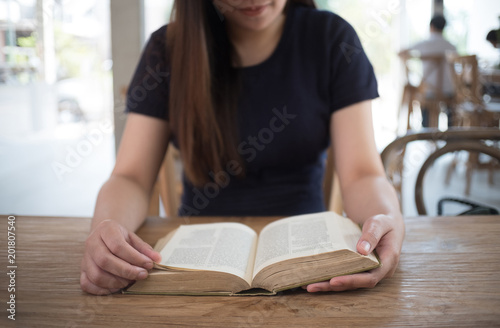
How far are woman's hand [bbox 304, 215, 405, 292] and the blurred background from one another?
5.33 feet

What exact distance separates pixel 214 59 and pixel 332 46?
0.28m

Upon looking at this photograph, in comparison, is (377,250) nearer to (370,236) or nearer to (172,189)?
(370,236)

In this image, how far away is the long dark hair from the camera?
1.02 metres

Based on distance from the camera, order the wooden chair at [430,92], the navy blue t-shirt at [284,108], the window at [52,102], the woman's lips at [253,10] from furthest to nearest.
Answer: the wooden chair at [430,92] → the window at [52,102] → the navy blue t-shirt at [284,108] → the woman's lips at [253,10]

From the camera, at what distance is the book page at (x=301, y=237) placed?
0.60 m

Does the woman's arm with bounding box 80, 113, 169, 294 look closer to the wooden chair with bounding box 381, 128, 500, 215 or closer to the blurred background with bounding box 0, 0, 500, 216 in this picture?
the wooden chair with bounding box 381, 128, 500, 215

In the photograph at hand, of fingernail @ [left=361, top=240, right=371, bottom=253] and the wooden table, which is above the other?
fingernail @ [left=361, top=240, right=371, bottom=253]

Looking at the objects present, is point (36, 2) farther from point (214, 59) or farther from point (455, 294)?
point (455, 294)

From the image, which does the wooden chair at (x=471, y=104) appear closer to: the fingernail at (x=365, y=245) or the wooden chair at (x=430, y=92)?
the wooden chair at (x=430, y=92)

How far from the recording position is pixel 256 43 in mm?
1136

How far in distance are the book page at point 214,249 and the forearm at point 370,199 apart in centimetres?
19

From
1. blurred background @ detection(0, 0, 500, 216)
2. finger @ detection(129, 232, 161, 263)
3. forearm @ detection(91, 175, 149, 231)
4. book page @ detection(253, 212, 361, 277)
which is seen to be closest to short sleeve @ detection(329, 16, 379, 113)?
book page @ detection(253, 212, 361, 277)

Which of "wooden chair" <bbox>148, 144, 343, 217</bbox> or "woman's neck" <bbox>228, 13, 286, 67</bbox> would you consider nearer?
"woman's neck" <bbox>228, 13, 286, 67</bbox>

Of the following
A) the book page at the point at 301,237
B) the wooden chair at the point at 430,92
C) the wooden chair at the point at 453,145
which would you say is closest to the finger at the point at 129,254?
the book page at the point at 301,237
